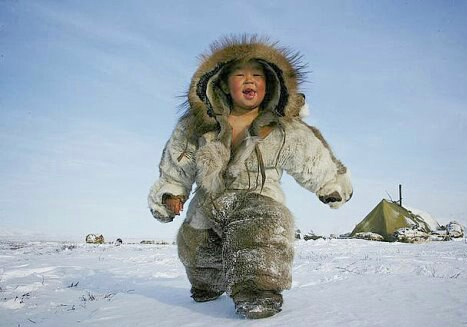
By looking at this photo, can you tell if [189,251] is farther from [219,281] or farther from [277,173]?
[277,173]

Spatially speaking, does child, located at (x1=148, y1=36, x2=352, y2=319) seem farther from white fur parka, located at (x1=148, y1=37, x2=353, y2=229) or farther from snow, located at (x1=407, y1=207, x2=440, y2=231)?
snow, located at (x1=407, y1=207, x2=440, y2=231)

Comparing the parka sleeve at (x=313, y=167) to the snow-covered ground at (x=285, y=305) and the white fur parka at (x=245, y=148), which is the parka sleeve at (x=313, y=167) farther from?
the snow-covered ground at (x=285, y=305)

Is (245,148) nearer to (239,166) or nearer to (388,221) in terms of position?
(239,166)

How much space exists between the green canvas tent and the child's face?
12.2 metres

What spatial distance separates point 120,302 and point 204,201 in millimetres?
1006

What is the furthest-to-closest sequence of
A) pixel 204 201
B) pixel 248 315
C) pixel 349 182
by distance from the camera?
1. pixel 349 182
2. pixel 204 201
3. pixel 248 315

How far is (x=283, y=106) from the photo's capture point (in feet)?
9.71

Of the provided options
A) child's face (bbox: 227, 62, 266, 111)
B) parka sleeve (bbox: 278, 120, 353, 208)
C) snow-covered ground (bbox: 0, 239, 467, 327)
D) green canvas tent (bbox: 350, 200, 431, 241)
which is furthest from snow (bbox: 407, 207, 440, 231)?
child's face (bbox: 227, 62, 266, 111)

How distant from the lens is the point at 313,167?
8.97 ft

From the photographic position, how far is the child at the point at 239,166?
7.47 ft

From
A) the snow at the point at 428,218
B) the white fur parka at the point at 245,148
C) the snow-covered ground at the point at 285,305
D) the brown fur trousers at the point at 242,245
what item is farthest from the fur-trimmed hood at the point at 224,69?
the snow at the point at 428,218

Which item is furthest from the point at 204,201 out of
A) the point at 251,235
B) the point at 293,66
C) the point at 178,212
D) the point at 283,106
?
the point at 293,66

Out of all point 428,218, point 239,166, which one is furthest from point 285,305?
point 428,218

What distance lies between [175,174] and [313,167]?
106 centimetres
